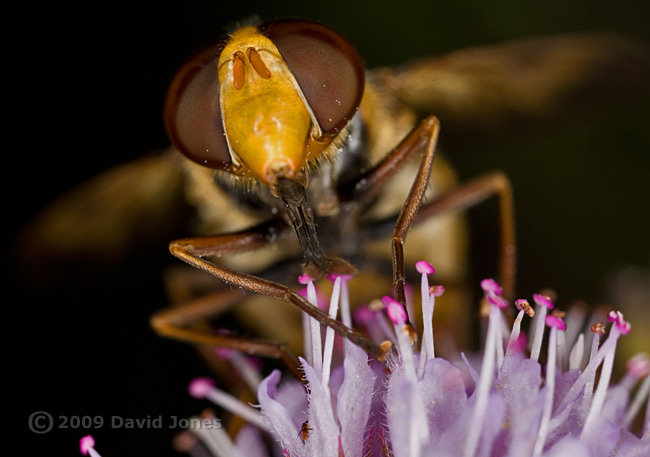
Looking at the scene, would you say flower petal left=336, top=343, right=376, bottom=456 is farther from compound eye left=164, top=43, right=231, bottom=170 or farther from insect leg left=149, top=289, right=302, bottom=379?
insect leg left=149, top=289, right=302, bottom=379

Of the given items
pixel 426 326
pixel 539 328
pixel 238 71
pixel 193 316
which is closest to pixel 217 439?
pixel 193 316

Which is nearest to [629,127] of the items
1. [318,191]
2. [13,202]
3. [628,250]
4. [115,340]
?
[628,250]

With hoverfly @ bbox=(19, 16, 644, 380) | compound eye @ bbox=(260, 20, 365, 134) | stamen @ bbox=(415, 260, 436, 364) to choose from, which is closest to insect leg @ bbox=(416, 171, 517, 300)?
hoverfly @ bbox=(19, 16, 644, 380)

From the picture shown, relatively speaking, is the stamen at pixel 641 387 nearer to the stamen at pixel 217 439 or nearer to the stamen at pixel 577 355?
the stamen at pixel 577 355

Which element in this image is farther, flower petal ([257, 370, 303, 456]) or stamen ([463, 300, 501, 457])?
flower petal ([257, 370, 303, 456])

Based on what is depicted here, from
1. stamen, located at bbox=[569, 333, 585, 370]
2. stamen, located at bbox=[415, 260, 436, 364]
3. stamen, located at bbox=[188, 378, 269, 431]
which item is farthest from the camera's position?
stamen, located at bbox=[188, 378, 269, 431]

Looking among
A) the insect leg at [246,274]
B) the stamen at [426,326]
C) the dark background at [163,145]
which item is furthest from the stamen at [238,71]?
the dark background at [163,145]

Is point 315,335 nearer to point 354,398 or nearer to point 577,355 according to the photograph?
point 354,398
